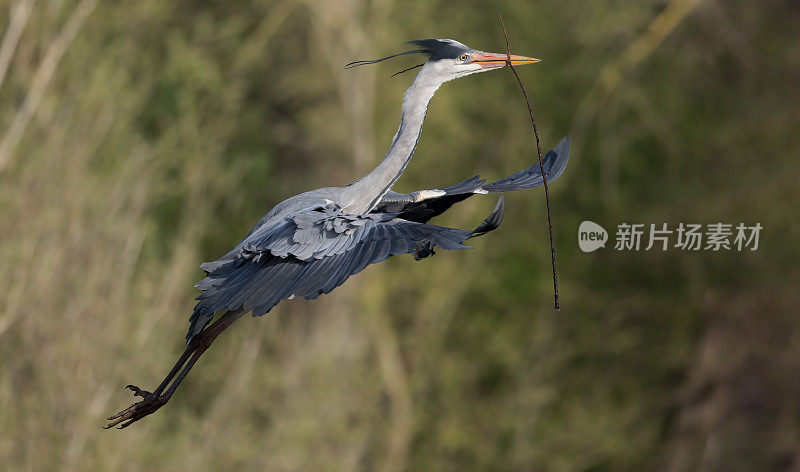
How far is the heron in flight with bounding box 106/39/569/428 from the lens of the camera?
10.7 feet

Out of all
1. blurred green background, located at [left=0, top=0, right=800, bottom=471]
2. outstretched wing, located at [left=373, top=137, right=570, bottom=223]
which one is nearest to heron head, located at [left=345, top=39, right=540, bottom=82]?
outstretched wing, located at [left=373, top=137, right=570, bottom=223]

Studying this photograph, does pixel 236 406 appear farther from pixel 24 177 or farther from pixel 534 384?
pixel 534 384

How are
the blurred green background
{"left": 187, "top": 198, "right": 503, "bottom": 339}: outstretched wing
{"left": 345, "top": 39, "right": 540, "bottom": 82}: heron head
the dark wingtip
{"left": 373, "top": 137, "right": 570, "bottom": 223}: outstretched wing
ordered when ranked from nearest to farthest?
{"left": 187, "top": 198, "right": 503, "bottom": 339}: outstretched wing → the dark wingtip → {"left": 345, "top": 39, "right": 540, "bottom": 82}: heron head → {"left": 373, "top": 137, "right": 570, "bottom": 223}: outstretched wing → the blurred green background

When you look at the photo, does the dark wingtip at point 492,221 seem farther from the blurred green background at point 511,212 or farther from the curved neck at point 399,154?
the blurred green background at point 511,212

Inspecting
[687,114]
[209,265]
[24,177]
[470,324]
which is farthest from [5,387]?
[687,114]

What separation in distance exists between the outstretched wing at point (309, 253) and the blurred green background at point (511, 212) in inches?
312

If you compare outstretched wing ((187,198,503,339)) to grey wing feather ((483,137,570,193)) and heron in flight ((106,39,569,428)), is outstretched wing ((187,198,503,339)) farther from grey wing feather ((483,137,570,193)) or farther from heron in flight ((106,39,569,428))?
grey wing feather ((483,137,570,193))

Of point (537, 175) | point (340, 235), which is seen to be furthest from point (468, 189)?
point (340, 235)

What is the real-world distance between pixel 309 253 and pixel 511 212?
11.1 meters

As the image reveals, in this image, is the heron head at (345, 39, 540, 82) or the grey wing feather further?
the grey wing feather

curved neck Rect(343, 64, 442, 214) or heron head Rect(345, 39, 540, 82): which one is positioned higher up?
heron head Rect(345, 39, 540, 82)

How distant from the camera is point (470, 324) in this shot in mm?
14633

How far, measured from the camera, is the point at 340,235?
3422 millimetres

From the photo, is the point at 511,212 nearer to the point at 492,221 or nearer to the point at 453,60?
the point at 453,60
